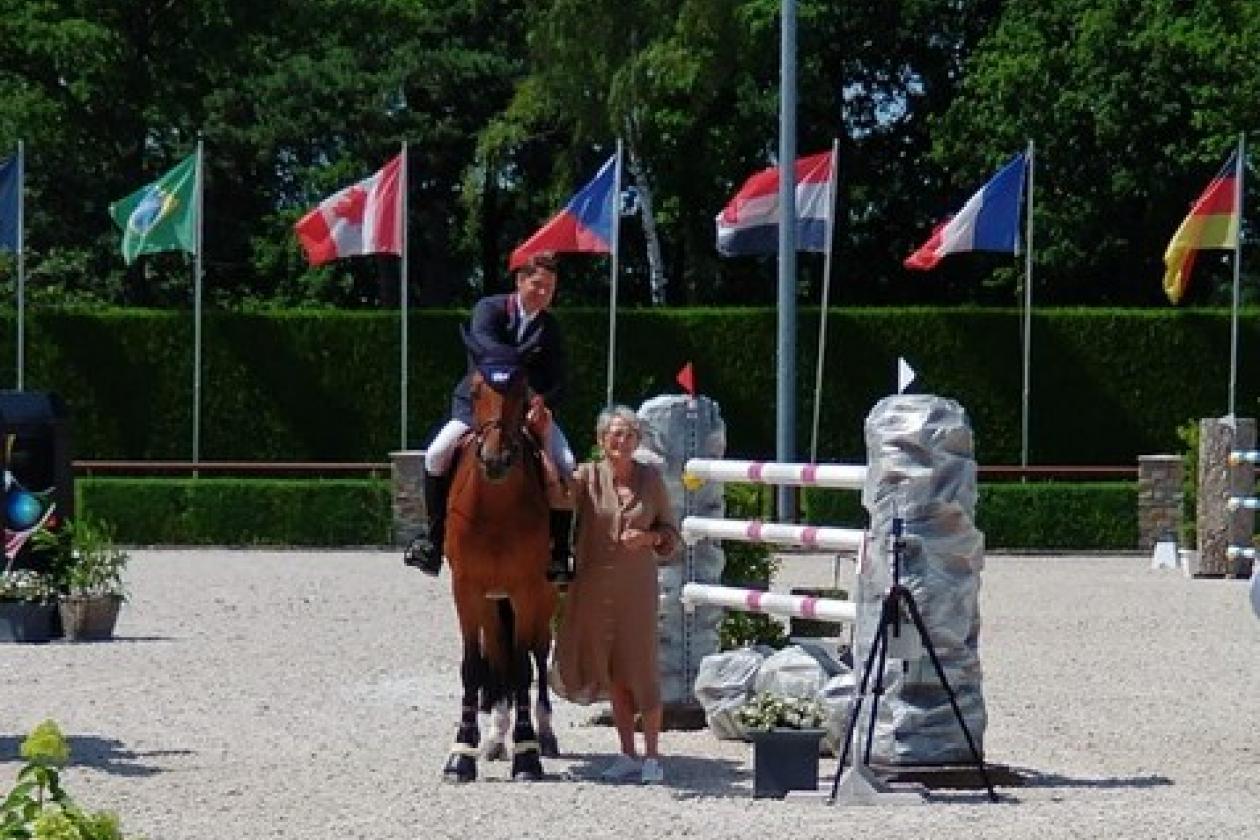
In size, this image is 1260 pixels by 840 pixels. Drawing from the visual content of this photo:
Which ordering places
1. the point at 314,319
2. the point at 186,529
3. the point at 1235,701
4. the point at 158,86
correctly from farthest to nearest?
the point at 158,86, the point at 314,319, the point at 186,529, the point at 1235,701

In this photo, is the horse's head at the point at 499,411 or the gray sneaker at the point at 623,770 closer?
the horse's head at the point at 499,411

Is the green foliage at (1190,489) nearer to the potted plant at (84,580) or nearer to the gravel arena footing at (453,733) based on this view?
the gravel arena footing at (453,733)

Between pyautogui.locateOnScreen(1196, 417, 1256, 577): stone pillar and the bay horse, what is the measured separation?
56.0 ft

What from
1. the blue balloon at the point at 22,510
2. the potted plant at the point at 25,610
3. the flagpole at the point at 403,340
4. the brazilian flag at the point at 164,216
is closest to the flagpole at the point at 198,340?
the brazilian flag at the point at 164,216

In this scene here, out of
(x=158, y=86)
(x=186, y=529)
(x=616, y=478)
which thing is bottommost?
(x=186, y=529)

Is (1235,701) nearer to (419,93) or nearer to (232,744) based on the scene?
(232,744)

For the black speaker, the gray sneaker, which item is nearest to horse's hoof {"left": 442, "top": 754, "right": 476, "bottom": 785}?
the gray sneaker

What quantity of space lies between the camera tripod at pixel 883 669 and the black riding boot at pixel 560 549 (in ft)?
4.68

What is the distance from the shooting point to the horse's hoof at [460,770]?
39.9ft

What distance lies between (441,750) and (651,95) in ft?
115

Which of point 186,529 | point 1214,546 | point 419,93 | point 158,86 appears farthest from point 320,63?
→ point 1214,546

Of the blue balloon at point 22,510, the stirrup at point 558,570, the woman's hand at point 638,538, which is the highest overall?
the woman's hand at point 638,538

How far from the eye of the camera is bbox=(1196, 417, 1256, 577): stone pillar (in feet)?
94.1

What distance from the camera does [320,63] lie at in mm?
52812
